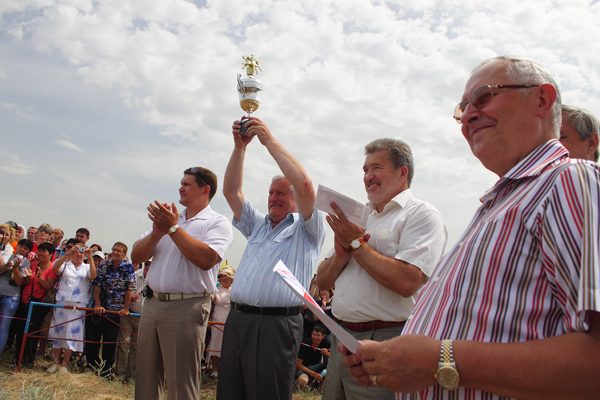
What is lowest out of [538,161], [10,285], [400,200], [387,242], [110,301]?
[110,301]

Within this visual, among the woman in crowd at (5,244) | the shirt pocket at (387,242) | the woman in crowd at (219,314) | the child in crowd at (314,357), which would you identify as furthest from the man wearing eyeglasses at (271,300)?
the woman in crowd at (5,244)

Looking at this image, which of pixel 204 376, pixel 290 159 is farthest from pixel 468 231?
pixel 204 376

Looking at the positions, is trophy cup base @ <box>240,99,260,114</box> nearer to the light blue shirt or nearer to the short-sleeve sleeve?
the short-sleeve sleeve

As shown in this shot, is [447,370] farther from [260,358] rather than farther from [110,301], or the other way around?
[110,301]

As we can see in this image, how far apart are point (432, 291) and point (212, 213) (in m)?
3.36

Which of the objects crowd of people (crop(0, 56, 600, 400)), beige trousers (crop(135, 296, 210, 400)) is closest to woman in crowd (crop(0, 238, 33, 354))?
crowd of people (crop(0, 56, 600, 400))

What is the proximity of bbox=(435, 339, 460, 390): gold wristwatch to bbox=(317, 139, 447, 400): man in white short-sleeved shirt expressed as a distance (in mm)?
1371

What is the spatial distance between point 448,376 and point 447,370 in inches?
0.6

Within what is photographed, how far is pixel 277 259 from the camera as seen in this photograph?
11.6ft

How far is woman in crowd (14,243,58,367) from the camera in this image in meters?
7.17

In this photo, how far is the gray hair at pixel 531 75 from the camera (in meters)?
1.38

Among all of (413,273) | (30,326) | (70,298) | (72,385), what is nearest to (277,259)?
(413,273)

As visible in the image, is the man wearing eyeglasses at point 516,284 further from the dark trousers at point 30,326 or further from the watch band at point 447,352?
the dark trousers at point 30,326

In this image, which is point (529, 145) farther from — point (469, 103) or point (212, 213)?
point (212, 213)
